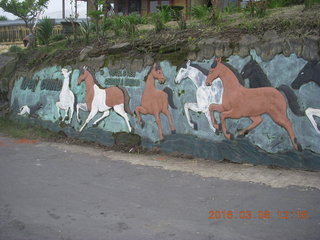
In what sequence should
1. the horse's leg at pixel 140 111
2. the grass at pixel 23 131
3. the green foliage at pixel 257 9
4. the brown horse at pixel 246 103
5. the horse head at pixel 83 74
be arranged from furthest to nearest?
the grass at pixel 23 131
the horse head at pixel 83 74
the green foliage at pixel 257 9
the horse's leg at pixel 140 111
the brown horse at pixel 246 103

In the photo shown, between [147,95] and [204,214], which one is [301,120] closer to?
[204,214]

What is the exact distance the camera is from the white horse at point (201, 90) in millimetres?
7898

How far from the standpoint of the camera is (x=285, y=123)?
22.7 ft

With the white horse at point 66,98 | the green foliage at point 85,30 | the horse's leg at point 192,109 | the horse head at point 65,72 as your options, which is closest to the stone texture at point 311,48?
the horse's leg at point 192,109

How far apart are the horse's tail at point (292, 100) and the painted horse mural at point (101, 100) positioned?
3941 millimetres

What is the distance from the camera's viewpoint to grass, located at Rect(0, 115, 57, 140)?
11.6m

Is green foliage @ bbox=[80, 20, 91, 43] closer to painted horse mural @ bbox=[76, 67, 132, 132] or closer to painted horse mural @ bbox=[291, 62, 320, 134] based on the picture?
painted horse mural @ bbox=[76, 67, 132, 132]

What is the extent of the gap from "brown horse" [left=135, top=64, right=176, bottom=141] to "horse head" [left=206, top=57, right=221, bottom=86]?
1.03 metres

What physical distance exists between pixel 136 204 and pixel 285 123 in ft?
10.3

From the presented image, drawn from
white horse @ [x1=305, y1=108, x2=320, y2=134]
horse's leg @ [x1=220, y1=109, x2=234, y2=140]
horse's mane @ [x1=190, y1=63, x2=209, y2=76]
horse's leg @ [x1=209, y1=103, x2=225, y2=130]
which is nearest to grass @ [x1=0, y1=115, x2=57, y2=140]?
horse's mane @ [x1=190, y1=63, x2=209, y2=76]

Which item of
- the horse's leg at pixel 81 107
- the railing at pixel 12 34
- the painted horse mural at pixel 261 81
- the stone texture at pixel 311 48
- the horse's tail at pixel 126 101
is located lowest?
the horse's leg at pixel 81 107

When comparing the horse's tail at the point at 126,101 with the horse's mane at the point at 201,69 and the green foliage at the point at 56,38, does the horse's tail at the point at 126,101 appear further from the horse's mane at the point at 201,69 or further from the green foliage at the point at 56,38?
the green foliage at the point at 56,38

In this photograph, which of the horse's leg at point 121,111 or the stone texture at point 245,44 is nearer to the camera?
the stone texture at point 245,44
